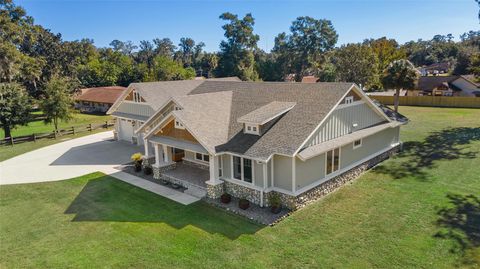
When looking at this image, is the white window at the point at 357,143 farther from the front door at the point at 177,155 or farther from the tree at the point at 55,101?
the tree at the point at 55,101

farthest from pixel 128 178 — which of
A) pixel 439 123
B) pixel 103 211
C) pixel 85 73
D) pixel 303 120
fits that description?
pixel 85 73

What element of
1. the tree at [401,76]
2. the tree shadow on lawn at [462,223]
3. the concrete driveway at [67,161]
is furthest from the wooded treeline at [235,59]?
the tree shadow on lawn at [462,223]

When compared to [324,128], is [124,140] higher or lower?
lower

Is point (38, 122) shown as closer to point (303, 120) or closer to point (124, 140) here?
point (124, 140)

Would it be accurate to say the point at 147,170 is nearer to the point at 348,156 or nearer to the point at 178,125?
the point at 178,125

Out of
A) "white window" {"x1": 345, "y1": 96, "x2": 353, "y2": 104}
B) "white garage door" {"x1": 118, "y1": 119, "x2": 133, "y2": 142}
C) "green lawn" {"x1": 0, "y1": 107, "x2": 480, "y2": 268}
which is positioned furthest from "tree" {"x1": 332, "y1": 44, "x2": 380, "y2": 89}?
"white garage door" {"x1": 118, "y1": 119, "x2": 133, "y2": 142}
